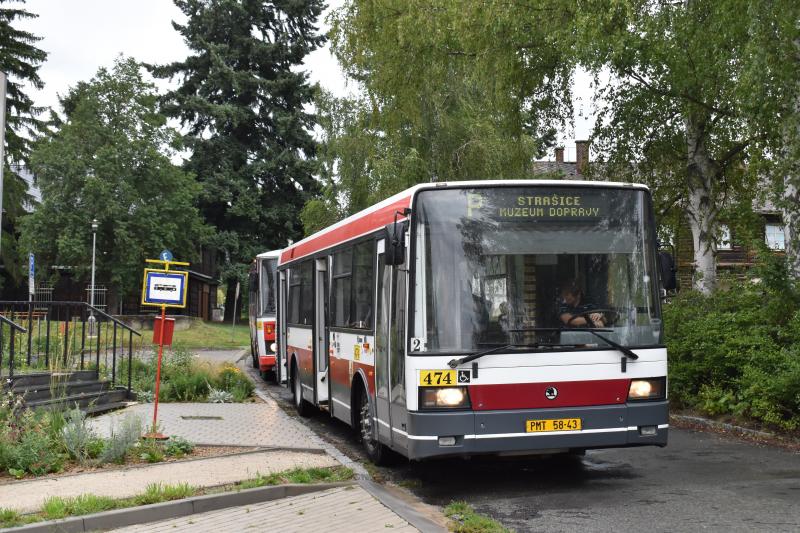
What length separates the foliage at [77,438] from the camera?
32.7ft

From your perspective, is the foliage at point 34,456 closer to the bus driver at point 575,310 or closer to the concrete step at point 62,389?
the concrete step at point 62,389

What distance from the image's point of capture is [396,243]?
8.51m

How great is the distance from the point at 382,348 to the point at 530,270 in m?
1.93

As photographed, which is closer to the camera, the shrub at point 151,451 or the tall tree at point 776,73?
the shrub at point 151,451

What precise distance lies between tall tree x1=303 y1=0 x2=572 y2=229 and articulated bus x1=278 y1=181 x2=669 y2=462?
8.67 meters

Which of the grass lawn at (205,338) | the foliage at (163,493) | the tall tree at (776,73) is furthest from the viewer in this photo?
the grass lawn at (205,338)

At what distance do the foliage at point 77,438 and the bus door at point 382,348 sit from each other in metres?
3.17

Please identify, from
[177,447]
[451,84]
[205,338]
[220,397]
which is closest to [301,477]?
[177,447]

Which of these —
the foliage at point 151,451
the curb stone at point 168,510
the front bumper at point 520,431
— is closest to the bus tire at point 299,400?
the foliage at point 151,451

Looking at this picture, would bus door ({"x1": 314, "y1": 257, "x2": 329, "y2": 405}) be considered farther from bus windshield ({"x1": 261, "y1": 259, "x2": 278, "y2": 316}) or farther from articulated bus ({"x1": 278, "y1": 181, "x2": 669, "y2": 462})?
bus windshield ({"x1": 261, "y1": 259, "x2": 278, "y2": 316})

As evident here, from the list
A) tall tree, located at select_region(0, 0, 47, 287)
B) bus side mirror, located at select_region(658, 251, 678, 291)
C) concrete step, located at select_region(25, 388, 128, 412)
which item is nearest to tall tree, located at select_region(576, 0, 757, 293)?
bus side mirror, located at select_region(658, 251, 678, 291)

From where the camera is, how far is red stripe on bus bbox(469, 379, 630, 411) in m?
8.33

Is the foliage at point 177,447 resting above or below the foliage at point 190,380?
below

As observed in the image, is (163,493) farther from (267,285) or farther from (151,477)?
(267,285)
